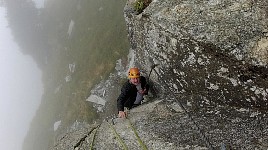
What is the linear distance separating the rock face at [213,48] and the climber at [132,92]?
1354mm

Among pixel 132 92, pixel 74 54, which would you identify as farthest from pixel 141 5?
pixel 74 54

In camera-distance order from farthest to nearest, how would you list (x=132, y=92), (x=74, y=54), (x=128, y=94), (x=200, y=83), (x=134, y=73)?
1. (x=74, y=54)
2. (x=132, y=92)
3. (x=128, y=94)
4. (x=134, y=73)
5. (x=200, y=83)

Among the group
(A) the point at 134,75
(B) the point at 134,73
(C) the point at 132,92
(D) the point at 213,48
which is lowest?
(C) the point at 132,92

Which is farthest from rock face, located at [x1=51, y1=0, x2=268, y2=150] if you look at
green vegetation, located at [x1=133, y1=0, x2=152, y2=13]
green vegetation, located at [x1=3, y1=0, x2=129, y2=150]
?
green vegetation, located at [x1=3, y1=0, x2=129, y2=150]

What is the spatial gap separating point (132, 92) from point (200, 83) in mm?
4623

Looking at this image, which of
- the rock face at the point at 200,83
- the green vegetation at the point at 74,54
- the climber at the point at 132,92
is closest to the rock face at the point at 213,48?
the rock face at the point at 200,83

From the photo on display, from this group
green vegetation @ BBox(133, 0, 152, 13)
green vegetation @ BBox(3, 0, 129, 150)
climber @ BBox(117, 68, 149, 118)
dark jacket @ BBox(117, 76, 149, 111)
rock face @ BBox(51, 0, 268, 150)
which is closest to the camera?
rock face @ BBox(51, 0, 268, 150)

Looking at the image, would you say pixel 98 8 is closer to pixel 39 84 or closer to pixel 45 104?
pixel 45 104

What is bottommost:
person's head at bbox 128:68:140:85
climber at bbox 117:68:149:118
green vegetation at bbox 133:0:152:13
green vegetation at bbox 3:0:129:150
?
green vegetation at bbox 3:0:129:150

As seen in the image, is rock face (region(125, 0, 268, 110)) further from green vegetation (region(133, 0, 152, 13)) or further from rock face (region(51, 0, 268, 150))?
green vegetation (region(133, 0, 152, 13))

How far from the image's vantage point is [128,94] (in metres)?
19.2

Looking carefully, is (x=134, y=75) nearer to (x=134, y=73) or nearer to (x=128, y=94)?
(x=134, y=73)

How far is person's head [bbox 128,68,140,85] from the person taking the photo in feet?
59.7

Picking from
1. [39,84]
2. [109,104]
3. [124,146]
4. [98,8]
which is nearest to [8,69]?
[39,84]
